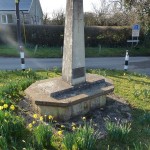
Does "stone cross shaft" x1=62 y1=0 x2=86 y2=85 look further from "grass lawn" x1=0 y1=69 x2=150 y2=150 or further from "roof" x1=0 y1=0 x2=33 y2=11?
"roof" x1=0 y1=0 x2=33 y2=11

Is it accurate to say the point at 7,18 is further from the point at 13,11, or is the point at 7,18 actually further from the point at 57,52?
the point at 57,52

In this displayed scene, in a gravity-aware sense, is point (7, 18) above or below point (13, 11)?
below

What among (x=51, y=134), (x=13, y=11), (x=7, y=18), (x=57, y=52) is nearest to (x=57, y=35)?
(x=57, y=52)

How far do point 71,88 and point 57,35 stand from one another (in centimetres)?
1532

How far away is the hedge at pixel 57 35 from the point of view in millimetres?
20484

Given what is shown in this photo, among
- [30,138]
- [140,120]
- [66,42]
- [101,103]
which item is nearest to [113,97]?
[101,103]

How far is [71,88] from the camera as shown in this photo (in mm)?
5617

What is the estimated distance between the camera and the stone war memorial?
5160 mm

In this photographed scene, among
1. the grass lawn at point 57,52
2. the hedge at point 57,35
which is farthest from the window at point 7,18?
the grass lawn at point 57,52

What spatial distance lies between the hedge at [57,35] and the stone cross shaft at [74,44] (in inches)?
585

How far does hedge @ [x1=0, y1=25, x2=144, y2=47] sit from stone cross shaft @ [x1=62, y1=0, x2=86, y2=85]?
1486 cm

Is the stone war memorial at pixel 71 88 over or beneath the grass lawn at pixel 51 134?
over

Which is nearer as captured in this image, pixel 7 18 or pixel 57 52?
pixel 57 52

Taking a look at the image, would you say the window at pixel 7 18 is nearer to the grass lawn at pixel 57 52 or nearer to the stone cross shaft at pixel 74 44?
the grass lawn at pixel 57 52
